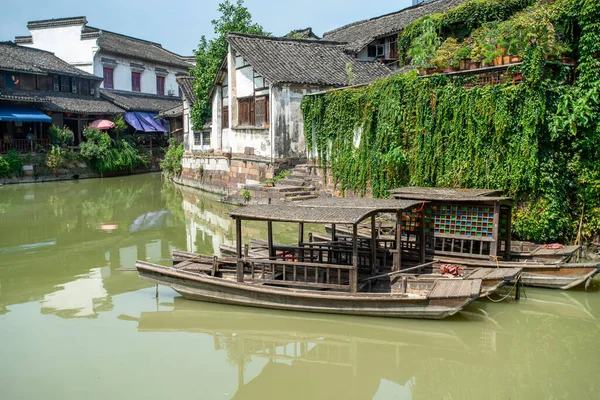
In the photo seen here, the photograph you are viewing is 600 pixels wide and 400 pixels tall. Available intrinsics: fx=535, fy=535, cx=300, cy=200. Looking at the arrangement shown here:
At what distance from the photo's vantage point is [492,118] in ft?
39.1

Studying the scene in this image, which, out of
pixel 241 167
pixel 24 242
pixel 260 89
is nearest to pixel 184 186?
pixel 241 167

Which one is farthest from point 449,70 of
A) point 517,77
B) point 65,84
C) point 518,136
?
point 65,84

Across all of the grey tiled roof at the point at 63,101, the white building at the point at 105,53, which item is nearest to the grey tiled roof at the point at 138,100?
the white building at the point at 105,53

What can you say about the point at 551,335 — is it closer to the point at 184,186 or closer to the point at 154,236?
the point at 154,236

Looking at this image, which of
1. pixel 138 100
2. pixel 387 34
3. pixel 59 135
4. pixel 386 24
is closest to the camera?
pixel 387 34

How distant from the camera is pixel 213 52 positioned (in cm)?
2483

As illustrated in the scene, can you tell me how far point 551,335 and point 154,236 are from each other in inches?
414

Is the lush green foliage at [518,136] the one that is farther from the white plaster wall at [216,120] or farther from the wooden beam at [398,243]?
the white plaster wall at [216,120]

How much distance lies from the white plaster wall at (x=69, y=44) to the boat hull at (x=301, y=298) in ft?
95.0

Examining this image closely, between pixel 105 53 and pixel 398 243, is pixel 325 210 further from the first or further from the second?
pixel 105 53

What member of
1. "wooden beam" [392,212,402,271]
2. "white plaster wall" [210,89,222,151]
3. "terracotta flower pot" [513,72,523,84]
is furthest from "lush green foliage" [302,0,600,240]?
"white plaster wall" [210,89,222,151]

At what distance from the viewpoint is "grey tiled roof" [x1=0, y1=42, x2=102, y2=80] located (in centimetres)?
2652

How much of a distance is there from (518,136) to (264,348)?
742 centimetres

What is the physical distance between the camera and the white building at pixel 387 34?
21594 mm
